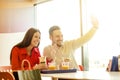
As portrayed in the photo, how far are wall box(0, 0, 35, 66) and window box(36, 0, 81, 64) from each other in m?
0.26

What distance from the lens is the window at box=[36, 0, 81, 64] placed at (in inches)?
157

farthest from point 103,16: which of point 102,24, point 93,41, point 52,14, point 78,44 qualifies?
point 52,14

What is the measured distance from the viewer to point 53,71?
2.31 m

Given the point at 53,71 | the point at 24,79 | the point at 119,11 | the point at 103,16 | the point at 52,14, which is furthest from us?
the point at 52,14

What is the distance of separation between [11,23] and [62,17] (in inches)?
41.6

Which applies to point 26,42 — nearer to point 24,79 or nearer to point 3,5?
point 24,79

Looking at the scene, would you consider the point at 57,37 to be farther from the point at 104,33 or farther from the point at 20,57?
the point at 104,33

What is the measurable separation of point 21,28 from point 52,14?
680 millimetres

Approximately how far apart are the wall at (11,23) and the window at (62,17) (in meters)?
0.26

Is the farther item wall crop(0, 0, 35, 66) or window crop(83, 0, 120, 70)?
wall crop(0, 0, 35, 66)

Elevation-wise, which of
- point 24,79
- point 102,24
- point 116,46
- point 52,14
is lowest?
point 24,79

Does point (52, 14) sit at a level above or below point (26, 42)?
above

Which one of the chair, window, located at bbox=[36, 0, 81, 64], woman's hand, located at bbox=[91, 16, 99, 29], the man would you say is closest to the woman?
the man

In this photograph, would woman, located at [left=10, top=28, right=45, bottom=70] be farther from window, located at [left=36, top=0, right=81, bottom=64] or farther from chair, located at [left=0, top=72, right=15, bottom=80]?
window, located at [left=36, top=0, right=81, bottom=64]
